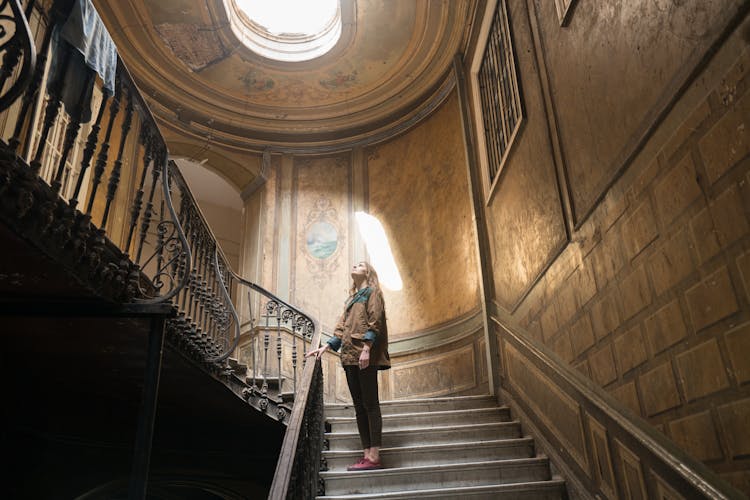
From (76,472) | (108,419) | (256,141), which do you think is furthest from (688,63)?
(256,141)

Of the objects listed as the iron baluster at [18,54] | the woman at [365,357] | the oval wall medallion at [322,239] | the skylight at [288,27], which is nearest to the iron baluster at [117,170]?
the iron baluster at [18,54]

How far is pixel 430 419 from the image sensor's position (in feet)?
16.8

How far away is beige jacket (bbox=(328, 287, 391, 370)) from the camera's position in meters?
4.26

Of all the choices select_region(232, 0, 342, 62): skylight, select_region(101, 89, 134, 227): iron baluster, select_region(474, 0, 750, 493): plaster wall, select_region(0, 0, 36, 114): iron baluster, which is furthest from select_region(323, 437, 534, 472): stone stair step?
select_region(232, 0, 342, 62): skylight

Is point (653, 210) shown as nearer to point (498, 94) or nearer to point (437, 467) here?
point (437, 467)

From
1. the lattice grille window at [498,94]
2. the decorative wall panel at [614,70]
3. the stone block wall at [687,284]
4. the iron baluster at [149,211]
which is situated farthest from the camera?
the lattice grille window at [498,94]

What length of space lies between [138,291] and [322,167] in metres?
6.61

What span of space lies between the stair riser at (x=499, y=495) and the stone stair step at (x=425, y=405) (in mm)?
1812

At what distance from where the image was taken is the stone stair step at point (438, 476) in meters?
3.96

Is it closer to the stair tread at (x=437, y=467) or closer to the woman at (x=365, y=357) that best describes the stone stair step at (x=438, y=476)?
the stair tread at (x=437, y=467)

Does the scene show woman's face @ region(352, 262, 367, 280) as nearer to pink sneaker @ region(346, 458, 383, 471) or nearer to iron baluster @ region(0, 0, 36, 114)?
pink sneaker @ region(346, 458, 383, 471)

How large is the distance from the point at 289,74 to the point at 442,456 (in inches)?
264

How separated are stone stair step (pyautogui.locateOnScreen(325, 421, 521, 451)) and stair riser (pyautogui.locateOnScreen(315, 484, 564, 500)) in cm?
94

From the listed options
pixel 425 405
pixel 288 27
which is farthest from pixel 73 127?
pixel 288 27
